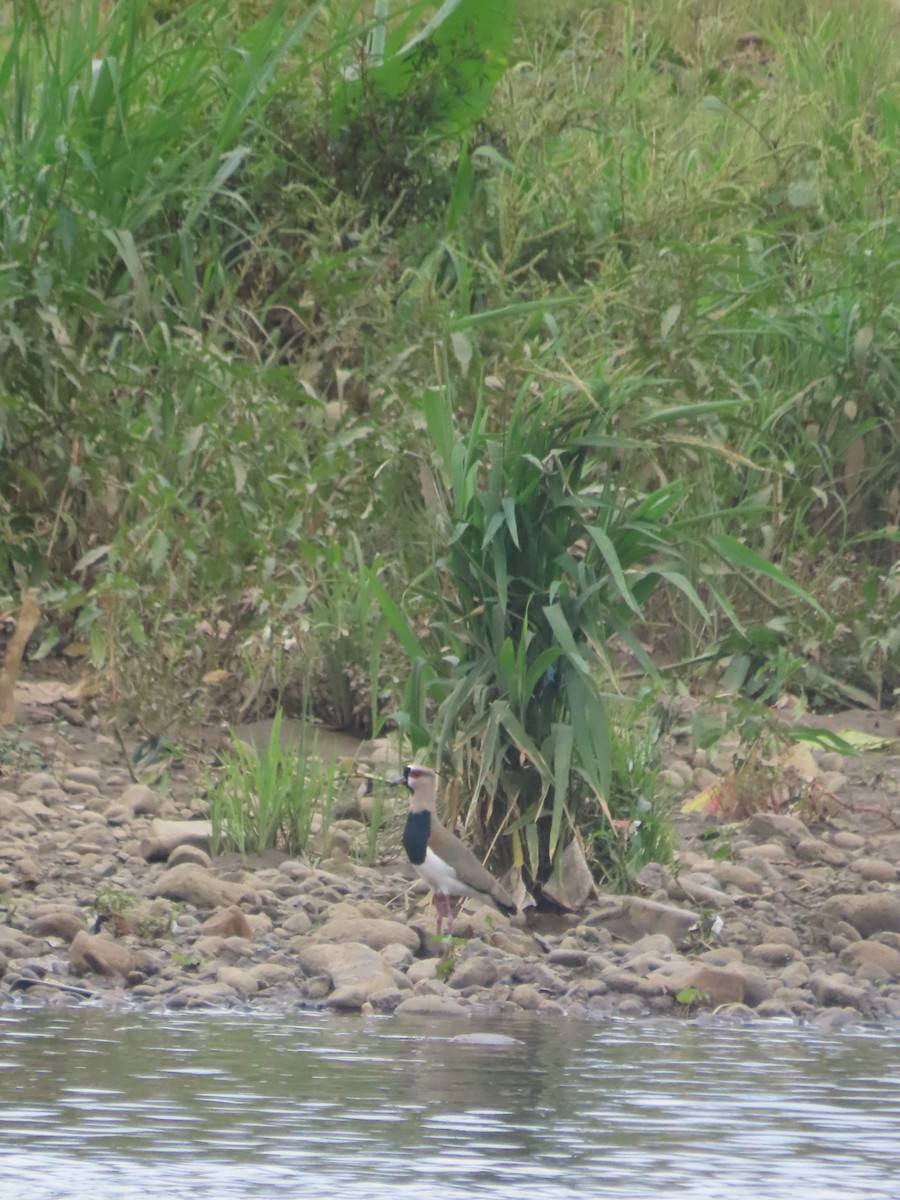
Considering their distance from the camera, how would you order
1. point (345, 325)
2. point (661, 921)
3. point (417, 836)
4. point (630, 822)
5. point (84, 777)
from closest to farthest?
A: point (417, 836)
point (661, 921)
point (630, 822)
point (84, 777)
point (345, 325)

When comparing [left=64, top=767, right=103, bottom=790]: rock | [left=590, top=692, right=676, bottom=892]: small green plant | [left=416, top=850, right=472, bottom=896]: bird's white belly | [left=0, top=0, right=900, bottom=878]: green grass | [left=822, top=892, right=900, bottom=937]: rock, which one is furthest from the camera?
[left=0, top=0, right=900, bottom=878]: green grass

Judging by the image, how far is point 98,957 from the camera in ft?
16.2

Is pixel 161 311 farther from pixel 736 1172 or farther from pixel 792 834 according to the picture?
pixel 736 1172

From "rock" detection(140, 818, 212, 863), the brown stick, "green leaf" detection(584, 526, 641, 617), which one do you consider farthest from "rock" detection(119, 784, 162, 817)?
"green leaf" detection(584, 526, 641, 617)

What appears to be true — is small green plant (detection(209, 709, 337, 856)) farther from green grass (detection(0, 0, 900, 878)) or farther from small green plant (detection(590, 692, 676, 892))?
small green plant (detection(590, 692, 676, 892))

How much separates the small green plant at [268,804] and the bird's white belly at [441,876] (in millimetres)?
754

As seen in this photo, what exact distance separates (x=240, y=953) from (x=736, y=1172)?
1.88 m

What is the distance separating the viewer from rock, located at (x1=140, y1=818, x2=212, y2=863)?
5.86 meters

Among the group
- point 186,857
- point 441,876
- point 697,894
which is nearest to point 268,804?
point 186,857

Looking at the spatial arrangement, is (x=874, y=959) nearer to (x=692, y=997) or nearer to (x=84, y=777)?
(x=692, y=997)

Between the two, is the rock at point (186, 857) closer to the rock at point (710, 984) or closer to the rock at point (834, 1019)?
the rock at point (710, 984)

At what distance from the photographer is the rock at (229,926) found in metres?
5.16

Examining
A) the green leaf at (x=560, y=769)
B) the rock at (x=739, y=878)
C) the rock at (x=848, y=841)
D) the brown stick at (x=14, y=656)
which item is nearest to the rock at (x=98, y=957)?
the green leaf at (x=560, y=769)

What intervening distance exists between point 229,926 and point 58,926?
1.38 ft
